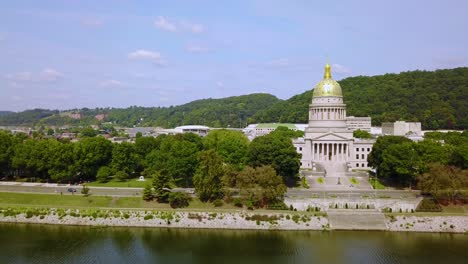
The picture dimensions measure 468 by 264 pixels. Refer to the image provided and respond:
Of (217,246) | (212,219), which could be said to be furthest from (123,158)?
(217,246)

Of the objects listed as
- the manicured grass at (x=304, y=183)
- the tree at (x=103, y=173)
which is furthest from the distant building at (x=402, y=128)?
the tree at (x=103, y=173)

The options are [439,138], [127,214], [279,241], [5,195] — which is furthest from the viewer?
[439,138]

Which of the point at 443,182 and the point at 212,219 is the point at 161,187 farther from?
the point at 443,182

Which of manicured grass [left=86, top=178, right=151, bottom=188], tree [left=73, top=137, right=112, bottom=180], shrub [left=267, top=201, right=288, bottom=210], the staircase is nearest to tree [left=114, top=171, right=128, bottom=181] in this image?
manicured grass [left=86, top=178, right=151, bottom=188]

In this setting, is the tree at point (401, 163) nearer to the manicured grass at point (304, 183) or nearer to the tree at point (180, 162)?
the manicured grass at point (304, 183)

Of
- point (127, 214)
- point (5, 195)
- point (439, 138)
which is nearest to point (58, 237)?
point (127, 214)

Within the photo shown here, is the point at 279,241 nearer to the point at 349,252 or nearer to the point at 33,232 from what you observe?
the point at 349,252
